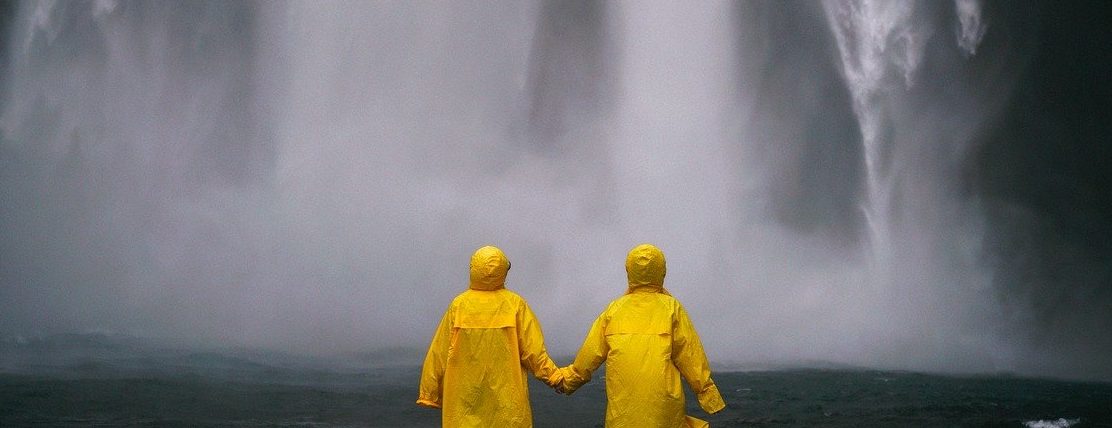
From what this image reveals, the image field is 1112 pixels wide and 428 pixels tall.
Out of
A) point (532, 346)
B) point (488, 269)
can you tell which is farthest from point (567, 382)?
point (488, 269)

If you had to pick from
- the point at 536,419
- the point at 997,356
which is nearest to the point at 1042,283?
the point at 997,356

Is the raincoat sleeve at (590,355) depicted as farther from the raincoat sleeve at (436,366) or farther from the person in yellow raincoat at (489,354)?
→ the raincoat sleeve at (436,366)

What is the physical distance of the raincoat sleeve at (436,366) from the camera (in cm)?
919

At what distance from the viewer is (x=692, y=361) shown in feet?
29.0

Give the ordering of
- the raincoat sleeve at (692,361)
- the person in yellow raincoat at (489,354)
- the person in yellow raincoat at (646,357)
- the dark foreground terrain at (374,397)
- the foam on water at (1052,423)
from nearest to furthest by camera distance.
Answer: the person in yellow raincoat at (646,357), the raincoat sleeve at (692,361), the person in yellow raincoat at (489,354), the foam on water at (1052,423), the dark foreground terrain at (374,397)

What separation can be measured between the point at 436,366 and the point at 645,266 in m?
2.16

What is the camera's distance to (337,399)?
22922 mm

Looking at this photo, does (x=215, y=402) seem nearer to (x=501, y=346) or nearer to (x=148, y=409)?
(x=148, y=409)

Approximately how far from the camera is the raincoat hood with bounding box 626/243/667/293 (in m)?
8.87

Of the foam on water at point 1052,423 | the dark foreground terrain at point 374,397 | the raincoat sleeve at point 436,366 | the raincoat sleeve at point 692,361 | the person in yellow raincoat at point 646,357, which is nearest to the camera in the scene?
the person in yellow raincoat at point 646,357

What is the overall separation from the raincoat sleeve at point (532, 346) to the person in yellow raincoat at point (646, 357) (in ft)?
0.89

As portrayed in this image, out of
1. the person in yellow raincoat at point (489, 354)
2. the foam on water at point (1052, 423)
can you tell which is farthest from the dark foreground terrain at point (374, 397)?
the person in yellow raincoat at point (489, 354)

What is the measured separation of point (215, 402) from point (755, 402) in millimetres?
12029

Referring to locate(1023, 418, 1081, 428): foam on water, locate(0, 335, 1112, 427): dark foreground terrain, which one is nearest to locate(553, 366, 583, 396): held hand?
locate(0, 335, 1112, 427): dark foreground terrain
